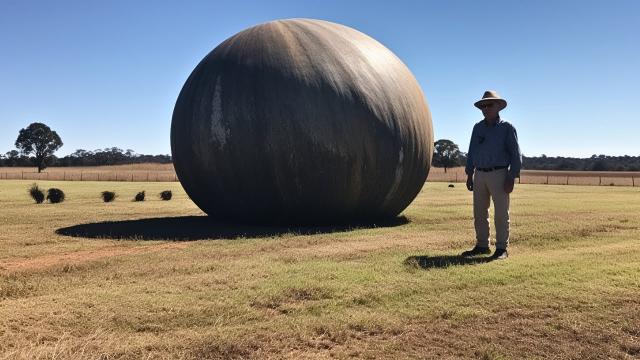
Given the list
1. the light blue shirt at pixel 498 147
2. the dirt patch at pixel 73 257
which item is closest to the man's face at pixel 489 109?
the light blue shirt at pixel 498 147

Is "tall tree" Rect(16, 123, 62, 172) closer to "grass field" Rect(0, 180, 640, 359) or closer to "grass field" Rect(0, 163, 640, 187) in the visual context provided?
"grass field" Rect(0, 163, 640, 187)

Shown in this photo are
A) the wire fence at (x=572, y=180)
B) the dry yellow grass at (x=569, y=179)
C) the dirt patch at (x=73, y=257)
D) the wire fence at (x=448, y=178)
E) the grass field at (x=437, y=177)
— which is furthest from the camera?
the grass field at (x=437, y=177)

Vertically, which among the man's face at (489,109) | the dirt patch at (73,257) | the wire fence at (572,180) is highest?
the man's face at (489,109)

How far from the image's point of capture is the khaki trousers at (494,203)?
8.59 m

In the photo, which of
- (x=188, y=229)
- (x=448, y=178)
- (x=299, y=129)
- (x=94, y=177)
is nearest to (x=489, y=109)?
(x=299, y=129)

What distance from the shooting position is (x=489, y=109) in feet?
28.6

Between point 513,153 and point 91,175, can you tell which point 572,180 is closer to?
point 91,175

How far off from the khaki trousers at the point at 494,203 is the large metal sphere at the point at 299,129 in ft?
10.8

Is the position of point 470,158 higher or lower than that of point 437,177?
higher

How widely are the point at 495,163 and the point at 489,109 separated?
85cm

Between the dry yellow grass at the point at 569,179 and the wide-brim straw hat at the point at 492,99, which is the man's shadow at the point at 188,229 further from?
the dry yellow grass at the point at 569,179

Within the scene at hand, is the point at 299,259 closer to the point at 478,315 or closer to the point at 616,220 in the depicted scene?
the point at 478,315

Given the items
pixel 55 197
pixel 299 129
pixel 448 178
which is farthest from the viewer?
pixel 448 178

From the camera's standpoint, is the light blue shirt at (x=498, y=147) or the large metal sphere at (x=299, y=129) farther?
the large metal sphere at (x=299, y=129)
